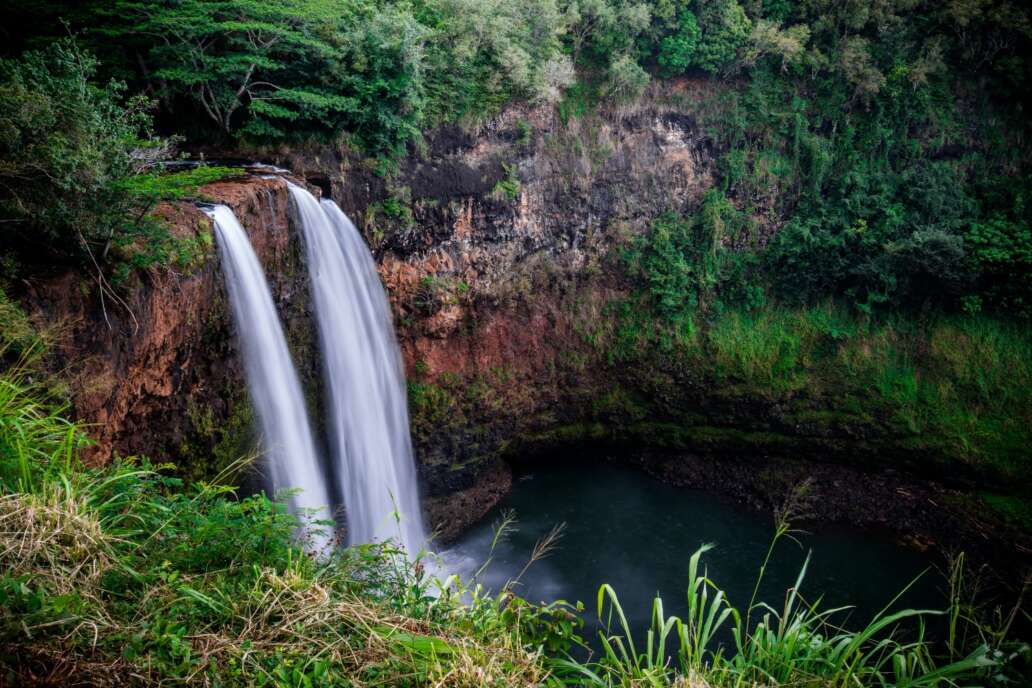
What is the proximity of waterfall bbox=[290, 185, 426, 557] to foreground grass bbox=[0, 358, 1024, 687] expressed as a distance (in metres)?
6.00

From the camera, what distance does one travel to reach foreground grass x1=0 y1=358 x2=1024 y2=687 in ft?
7.38

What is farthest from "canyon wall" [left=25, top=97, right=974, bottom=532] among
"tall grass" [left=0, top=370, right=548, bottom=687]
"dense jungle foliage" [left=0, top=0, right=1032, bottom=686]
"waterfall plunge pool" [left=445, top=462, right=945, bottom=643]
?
"tall grass" [left=0, top=370, right=548, bottom=687]

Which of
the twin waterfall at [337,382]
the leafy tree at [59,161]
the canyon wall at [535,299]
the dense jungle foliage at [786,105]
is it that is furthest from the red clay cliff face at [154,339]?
the dense jungle foliage at [786,105]

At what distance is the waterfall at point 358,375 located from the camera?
9336 millimetres

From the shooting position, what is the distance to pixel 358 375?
32.9 feet

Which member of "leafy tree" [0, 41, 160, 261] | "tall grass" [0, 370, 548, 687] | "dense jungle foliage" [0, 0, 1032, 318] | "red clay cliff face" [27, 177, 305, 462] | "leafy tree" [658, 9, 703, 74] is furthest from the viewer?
"leafy tree" [658, 9, 703, 74]

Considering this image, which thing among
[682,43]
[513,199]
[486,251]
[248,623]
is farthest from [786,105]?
[248,623]

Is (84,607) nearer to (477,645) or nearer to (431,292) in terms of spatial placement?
(477,645)

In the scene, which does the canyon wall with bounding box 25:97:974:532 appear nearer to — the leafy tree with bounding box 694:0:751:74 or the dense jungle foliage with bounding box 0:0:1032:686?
the dense jungle foliage with bounding box 0:0:1032:686

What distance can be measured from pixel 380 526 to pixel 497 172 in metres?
7.81

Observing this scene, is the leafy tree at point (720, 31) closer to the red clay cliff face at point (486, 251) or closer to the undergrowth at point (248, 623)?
the red clay cliff face at point (486, 251)

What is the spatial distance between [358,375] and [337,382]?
47 cm

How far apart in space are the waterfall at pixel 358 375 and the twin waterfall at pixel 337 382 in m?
0.02

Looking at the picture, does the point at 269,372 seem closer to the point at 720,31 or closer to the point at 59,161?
the point at 59,161
